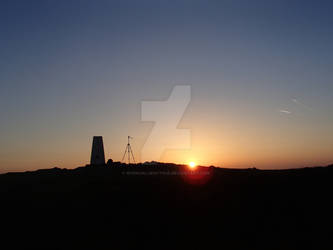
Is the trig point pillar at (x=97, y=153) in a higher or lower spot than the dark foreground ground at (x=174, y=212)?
higher

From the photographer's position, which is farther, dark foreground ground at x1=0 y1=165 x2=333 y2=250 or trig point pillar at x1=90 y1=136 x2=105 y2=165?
trig point pillar at x1=90 y1=136 x2=105 y2=165

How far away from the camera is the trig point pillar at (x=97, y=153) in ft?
116

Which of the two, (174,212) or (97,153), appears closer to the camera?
(174,212)

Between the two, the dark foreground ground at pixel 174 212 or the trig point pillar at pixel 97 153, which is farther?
the trig point pillar at pixel 97 153

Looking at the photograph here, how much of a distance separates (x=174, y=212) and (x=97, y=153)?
17.2m

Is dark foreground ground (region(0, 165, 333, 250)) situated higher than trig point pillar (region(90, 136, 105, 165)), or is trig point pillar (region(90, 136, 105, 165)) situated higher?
trig point pillar (region(90, 136, 105, 165))

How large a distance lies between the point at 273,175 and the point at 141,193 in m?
10.2

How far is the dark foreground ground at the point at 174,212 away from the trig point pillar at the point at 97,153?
7136 mm

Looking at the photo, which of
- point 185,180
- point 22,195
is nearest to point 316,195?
point 185,180

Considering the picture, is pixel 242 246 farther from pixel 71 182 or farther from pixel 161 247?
pixel 71 182

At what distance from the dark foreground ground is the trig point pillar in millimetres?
7136

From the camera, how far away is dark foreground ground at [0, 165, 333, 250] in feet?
56.2

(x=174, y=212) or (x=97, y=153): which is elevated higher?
(x=97, y=153)

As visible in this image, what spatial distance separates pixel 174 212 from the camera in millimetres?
20500
